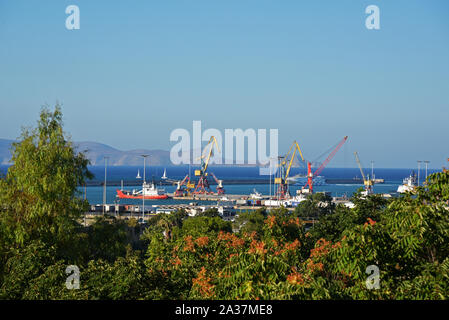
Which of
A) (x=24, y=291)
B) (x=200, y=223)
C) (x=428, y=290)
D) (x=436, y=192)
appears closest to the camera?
(x=428, y=290)

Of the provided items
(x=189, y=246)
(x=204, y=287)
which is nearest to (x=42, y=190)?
(x=189, y=246)

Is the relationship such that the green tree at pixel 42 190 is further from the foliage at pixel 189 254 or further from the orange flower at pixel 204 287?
the orange flower at pixel 204 287

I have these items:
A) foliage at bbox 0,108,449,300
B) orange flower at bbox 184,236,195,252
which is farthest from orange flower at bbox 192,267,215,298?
orange flower at bbox 184,236,195,252

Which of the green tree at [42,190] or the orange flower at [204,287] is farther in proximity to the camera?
the green tree at [42,190]

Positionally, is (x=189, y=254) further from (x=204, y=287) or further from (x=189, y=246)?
(x=204, y=287)

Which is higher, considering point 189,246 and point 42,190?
point 42,190

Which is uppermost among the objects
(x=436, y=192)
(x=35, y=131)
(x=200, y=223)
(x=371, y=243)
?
(x=35, y=131)

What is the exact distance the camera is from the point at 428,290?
6551 mm

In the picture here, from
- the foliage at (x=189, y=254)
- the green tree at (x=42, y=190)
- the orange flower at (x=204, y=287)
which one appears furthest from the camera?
the green tree at (x=42, y=190)

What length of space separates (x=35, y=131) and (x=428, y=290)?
10.2 meters

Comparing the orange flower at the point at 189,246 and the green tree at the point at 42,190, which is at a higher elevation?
the green tree at the point at 42,190

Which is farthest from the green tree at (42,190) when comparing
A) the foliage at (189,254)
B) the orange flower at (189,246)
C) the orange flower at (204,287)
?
the orange flower at (204,287)
